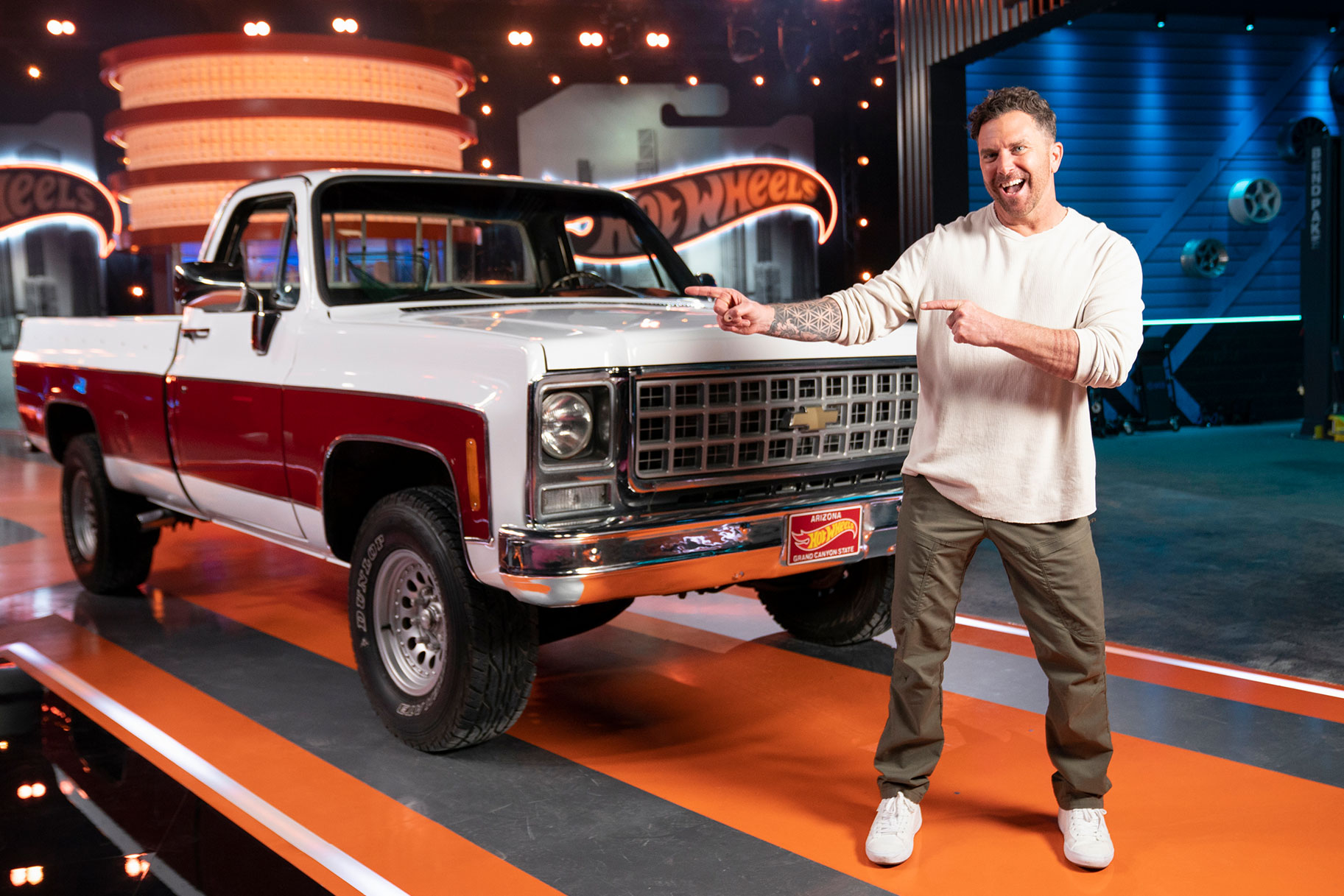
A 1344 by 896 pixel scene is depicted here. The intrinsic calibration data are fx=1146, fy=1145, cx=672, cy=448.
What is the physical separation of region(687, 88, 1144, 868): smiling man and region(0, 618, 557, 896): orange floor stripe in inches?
42.9

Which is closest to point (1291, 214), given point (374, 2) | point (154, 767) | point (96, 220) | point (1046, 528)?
point (374, 2)


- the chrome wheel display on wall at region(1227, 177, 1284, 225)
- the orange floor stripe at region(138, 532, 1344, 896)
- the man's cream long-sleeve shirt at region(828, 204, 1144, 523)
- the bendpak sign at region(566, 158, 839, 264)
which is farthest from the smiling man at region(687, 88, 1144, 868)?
the bendpak sign at region(566, 158, 839, 264)

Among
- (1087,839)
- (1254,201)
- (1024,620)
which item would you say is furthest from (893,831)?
(1254,201)

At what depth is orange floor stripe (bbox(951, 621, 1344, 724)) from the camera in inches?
159

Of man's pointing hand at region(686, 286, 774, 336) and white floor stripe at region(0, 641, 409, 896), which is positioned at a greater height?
man's pointing hand at region(686, 286, 774, 336)

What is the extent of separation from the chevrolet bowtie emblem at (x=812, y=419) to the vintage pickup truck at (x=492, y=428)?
0.01 m

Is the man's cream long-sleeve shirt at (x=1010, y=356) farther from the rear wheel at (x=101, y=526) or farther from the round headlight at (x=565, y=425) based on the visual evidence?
the rear wheel at (x=101, y=526)

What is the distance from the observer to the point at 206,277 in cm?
Answer: 447

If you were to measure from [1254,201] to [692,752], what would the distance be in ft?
47.9

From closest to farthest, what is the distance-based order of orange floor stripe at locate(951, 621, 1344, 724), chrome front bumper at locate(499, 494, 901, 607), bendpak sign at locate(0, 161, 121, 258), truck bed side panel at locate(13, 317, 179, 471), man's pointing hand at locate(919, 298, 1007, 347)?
man's pointing hand at locate(919, 298, 1007, 347) < chrome front bumper at locate(499, 494, 901, 607) < orange floor stripe at locate(951, 621, 1344, 724) < truck bed side panel at locate(13, 317, 179, 471) < bendpak sign at locate(0, 161, 121, 258)

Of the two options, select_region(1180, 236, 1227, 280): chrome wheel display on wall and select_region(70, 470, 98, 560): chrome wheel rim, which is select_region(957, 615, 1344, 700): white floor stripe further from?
select_region(1180, 236, 1227, 280): chrome wheel display on wall

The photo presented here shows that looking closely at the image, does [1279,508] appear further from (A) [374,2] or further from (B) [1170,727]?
(A) [374,2]

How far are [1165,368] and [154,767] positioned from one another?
46.6ft

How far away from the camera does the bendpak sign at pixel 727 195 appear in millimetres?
19625
